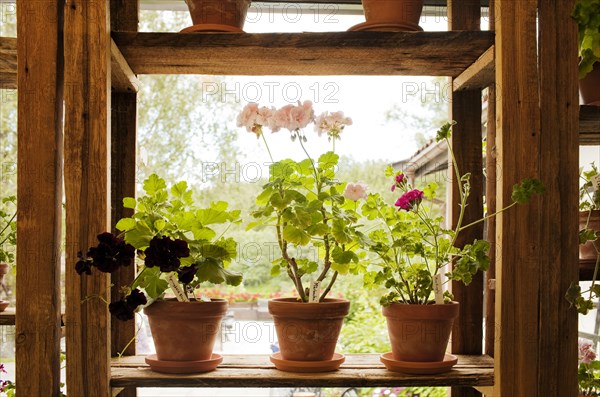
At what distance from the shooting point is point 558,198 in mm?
1640

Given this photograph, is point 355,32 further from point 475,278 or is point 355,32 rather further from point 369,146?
point 369,146

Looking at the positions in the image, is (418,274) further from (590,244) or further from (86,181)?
(86,181)

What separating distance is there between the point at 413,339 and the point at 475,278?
0.41 meters

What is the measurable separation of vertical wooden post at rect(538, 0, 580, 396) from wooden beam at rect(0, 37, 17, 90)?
1.39 m

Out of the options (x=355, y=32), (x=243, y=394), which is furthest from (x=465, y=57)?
(x=243, y=394)

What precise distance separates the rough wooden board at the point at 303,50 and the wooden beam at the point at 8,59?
0.90ft

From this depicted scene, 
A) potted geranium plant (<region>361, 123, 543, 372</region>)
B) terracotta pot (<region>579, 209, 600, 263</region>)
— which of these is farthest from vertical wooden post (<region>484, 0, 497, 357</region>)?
terracotta pot (<region>579, 209, 600, 263</region>)

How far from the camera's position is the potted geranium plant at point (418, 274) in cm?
165

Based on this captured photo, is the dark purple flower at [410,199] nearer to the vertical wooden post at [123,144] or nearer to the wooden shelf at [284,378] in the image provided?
the wooden shelf at [284,378]

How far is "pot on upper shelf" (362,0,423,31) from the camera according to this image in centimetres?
172

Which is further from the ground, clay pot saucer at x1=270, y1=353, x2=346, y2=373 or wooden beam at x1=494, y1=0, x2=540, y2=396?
wooden beam at x1=494, y1=0, x2=540, y2=396

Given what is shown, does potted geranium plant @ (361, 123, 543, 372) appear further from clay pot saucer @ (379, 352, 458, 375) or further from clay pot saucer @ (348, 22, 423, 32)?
clay pot saucer @ (348, 22, 423, 32)

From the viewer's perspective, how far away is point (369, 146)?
363 centimetres

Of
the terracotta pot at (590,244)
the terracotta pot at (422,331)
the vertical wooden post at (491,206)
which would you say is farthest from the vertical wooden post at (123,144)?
the terracotta pot at (590,244)
